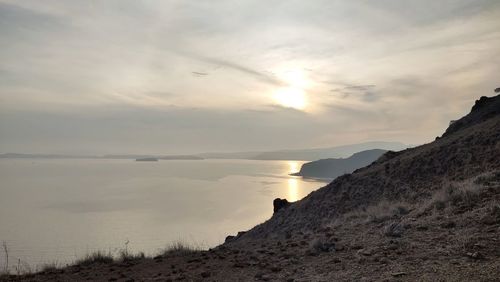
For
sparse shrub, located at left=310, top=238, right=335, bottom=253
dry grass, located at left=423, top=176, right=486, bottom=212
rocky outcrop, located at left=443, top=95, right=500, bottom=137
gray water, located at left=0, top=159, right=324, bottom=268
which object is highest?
rocky outcrop, located at left=443, top=95, right=500, bottom=137

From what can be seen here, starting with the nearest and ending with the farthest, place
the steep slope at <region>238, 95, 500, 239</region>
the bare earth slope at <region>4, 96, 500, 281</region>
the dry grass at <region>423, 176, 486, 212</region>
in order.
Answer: the bare earth slope at <region>4, 96, 500, 281</region> → the dry grass at <region>423, 176, 486, 212</region> → the steep slope at <region>238, 95, 500, 239</region>

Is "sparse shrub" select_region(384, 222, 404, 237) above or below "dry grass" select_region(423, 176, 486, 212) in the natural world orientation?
below

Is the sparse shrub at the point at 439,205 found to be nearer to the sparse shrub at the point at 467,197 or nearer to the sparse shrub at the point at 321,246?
the sparse shrub at the point at 467,197

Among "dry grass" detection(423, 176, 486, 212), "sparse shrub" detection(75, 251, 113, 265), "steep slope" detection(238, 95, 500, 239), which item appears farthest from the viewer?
"steep slope" detection(238, 95, 500, 239)

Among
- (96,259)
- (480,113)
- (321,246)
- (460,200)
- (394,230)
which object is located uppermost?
(480,113)

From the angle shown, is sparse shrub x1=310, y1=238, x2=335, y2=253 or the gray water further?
the gray water

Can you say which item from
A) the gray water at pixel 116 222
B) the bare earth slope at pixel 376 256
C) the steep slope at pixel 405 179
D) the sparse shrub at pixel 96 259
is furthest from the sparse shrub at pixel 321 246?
the gray water at pixel 116 222

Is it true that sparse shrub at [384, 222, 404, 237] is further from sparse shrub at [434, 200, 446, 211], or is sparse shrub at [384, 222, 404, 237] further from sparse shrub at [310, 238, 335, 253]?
sparse shrub at [434, 200, 446, 211]

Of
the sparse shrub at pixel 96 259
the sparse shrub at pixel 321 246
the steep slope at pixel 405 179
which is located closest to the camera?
the sparse shrub at pixel 321 246

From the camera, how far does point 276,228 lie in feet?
90.8

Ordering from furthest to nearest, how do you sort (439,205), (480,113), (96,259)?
(480,113) → (96,259) → (439,205)

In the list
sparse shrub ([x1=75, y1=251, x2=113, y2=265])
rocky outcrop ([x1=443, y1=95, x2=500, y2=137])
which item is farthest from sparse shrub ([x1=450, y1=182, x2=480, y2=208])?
rocky outcrop ([x1=443, y1=95, x2=500, y2=137])

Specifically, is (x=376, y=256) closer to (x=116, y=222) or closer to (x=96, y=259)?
(x=96, y=259)

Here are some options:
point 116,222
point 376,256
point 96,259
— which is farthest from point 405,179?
point 116,222
